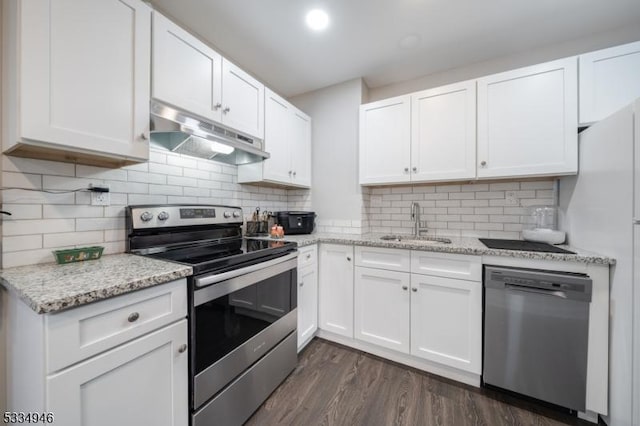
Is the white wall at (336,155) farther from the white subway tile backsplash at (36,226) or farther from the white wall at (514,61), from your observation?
the white subway tile backsplash at (36,226)

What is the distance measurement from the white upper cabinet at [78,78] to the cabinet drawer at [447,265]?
6.04ft

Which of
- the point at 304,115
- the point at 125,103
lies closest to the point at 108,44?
the point at 125,103

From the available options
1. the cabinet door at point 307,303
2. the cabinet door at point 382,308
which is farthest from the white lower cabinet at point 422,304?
the cabinet door at point 307,303

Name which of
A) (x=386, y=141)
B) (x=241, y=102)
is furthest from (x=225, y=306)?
(x=386, y=141)

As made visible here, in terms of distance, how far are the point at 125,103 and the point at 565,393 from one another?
9.31 ft

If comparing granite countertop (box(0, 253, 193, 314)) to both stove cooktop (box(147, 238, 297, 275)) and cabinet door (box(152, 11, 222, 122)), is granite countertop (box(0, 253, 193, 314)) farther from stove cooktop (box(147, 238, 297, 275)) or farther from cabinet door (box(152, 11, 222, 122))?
cabinet door (box(152, 11, 222, 122))

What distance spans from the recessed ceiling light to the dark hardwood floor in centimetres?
254

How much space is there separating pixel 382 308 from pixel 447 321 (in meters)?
A: 0.46

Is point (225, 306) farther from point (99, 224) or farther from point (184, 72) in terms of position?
point (184, 72)

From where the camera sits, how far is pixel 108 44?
1.12m

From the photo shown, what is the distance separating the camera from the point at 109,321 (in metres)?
0.82

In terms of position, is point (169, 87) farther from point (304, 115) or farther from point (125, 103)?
point (304, 115)

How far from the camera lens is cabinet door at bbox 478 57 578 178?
1.64 metres

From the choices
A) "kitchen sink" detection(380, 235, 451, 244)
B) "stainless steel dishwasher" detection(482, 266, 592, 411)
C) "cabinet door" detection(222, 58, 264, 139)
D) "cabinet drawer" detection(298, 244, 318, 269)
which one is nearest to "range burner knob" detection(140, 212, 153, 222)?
"cabinet door" detection(222, 58, 264, 139)
